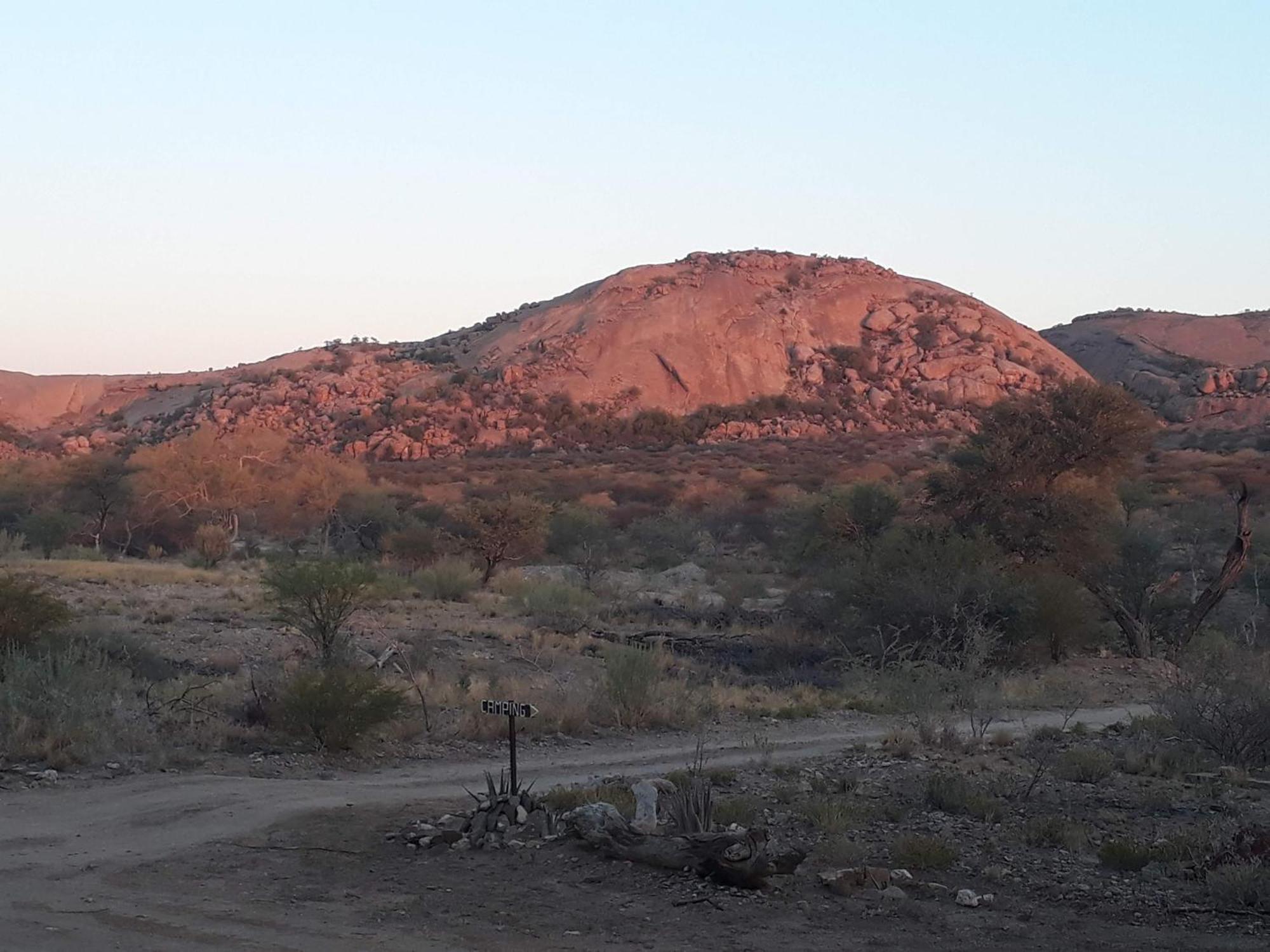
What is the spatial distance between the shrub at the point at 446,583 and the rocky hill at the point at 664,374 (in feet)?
161

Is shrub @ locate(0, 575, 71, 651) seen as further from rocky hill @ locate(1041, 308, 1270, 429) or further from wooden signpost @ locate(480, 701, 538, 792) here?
rocky hill @ locate(1041, 308, 1270, 429)

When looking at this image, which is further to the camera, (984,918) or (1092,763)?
(1092,763)

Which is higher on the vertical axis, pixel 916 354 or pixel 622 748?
pixel 916 354

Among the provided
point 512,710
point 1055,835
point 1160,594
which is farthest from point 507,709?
point 1160,594

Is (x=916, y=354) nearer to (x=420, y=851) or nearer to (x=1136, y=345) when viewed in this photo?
(x=1136, y=345)

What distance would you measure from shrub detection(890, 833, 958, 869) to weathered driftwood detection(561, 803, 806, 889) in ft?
2.19

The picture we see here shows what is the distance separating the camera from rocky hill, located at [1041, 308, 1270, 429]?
83.8 m

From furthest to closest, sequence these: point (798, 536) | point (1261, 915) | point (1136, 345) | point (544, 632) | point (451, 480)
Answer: point (1136, 345)
point (451, 480)
point (798, 536)
point (544, 632)
point (1261, 915)

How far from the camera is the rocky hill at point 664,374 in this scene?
284 feet

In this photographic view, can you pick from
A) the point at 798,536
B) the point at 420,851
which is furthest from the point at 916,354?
the point at 420,851

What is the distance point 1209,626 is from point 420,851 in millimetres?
23736

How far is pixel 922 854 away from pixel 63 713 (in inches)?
345

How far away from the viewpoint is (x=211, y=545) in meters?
40.8

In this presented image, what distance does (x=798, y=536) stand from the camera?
1422 inches
